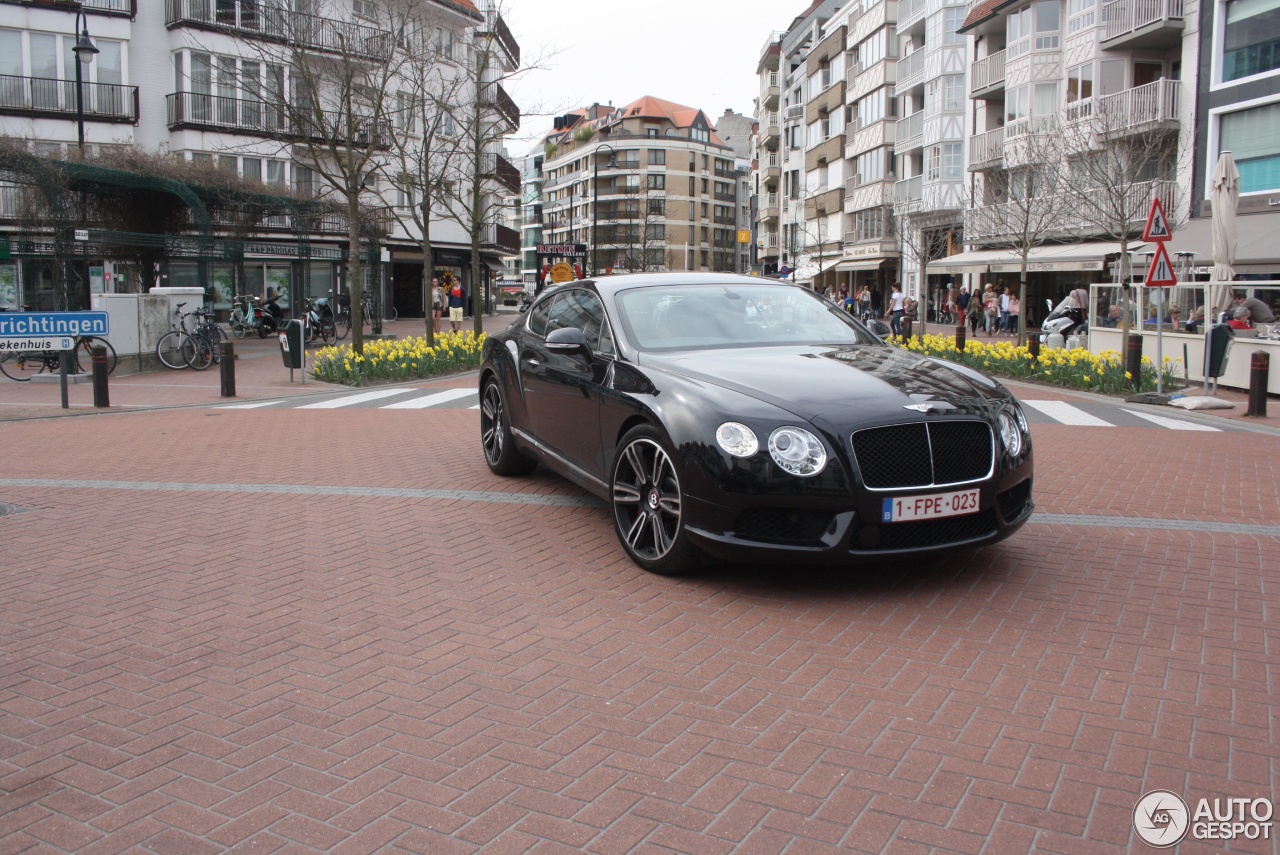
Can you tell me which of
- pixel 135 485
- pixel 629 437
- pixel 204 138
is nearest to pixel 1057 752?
pixel 629 437

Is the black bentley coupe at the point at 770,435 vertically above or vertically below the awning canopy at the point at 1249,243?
below

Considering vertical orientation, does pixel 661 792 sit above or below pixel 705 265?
below

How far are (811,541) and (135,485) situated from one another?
18.8 ft

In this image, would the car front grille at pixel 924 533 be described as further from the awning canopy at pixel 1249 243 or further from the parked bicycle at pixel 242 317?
the parked bicycle at pixel 242 317

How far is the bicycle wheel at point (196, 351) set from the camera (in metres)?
20.4

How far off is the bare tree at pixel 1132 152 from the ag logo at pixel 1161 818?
29120mm

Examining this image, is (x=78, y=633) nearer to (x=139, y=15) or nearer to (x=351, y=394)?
(x=351, y=394)

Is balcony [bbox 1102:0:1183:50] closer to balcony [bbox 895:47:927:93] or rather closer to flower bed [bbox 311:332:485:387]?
balcony [bbox 895:47:927:93]

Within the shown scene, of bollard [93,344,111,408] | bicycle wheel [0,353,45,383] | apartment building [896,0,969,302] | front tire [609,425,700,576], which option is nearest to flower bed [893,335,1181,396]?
front tire [609,425,700,576]

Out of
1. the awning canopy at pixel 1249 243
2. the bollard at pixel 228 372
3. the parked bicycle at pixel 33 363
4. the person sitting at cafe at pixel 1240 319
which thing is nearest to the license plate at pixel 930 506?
the bollard at pixel 228 372

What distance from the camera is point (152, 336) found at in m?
20.1

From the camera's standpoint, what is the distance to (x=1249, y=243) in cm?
2783

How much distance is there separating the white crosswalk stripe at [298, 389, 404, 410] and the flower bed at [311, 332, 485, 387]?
1184 mm

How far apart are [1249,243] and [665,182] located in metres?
99.4
